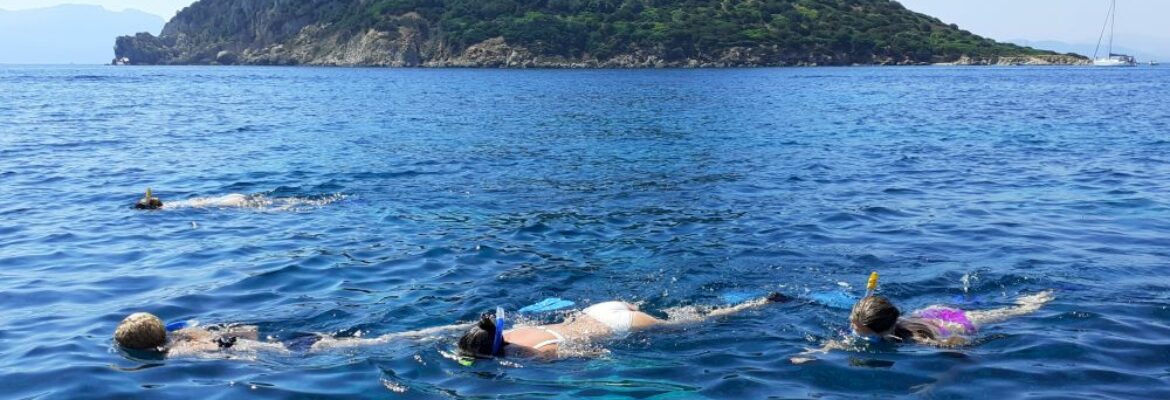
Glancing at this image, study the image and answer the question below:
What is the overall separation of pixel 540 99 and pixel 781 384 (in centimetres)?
5381

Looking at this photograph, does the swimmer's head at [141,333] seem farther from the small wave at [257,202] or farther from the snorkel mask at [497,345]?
the small wave at [257,202]

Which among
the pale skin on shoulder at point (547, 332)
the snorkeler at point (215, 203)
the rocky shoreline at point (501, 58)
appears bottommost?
the pale skin on shoulder at point (547, 332)

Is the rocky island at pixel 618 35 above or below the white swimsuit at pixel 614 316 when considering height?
above

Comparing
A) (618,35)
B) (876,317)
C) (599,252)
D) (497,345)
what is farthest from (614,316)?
(618,35)

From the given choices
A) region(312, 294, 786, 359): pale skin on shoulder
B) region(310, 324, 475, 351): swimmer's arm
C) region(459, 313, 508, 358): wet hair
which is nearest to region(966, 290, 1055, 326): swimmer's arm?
region(312, 294, 786, 359): pale skin on shoulder

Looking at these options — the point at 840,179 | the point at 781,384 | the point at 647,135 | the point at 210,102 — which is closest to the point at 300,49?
the point at 210,102

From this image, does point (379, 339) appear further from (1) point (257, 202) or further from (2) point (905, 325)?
(1) point (257, 202)

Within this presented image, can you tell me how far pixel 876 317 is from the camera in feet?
32.7

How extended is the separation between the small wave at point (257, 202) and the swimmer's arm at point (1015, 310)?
554 inches

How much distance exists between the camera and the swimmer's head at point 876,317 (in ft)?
32.7

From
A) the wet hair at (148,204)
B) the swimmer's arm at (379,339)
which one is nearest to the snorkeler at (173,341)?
the swimmer's arm at (379,339)

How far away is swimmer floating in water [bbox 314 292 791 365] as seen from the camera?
9625 mm

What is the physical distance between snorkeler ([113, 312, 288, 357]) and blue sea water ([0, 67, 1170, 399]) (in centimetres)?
23

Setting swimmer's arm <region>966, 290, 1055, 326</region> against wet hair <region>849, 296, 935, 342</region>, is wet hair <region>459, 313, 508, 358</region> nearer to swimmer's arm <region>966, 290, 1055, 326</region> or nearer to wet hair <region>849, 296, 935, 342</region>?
wet hair <region>849, 296, 935, 342</region>
